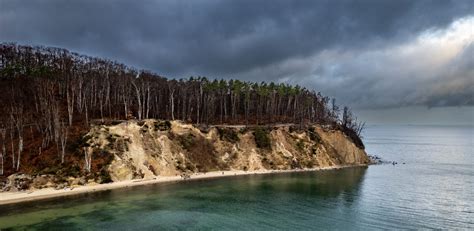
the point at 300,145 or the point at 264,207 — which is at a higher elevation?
the point at 300,145

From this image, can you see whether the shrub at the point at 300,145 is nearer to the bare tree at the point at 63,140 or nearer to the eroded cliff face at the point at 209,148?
the eroded cliff face at the point at 209,148

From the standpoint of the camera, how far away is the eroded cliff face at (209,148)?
87.6m

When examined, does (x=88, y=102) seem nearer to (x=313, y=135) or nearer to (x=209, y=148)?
(x=209, y=148)

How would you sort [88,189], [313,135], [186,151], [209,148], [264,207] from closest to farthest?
1. [264,207]
2. [88,189]
3. [186,151]
4. [209,148]
5. [313,135]

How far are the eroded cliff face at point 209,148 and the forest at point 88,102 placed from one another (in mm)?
7621

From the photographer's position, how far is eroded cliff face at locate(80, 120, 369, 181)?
87562mm

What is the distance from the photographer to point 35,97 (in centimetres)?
10412

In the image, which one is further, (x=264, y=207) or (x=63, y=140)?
(x=63, y=140)

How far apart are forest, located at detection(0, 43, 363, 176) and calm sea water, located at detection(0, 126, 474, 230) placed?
22.5m

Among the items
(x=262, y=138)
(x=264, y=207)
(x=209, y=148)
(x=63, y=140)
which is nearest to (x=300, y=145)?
(x=262, y=138)

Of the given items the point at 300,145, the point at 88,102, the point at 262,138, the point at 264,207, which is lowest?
the point at 264,207

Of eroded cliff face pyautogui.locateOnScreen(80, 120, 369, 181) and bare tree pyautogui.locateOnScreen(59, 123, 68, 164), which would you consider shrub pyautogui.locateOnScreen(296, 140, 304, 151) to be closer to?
eroded cliff face pyautogui.locateOnScreen(80, 120, 369, 181)

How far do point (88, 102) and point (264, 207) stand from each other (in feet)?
245

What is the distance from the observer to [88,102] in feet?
383
